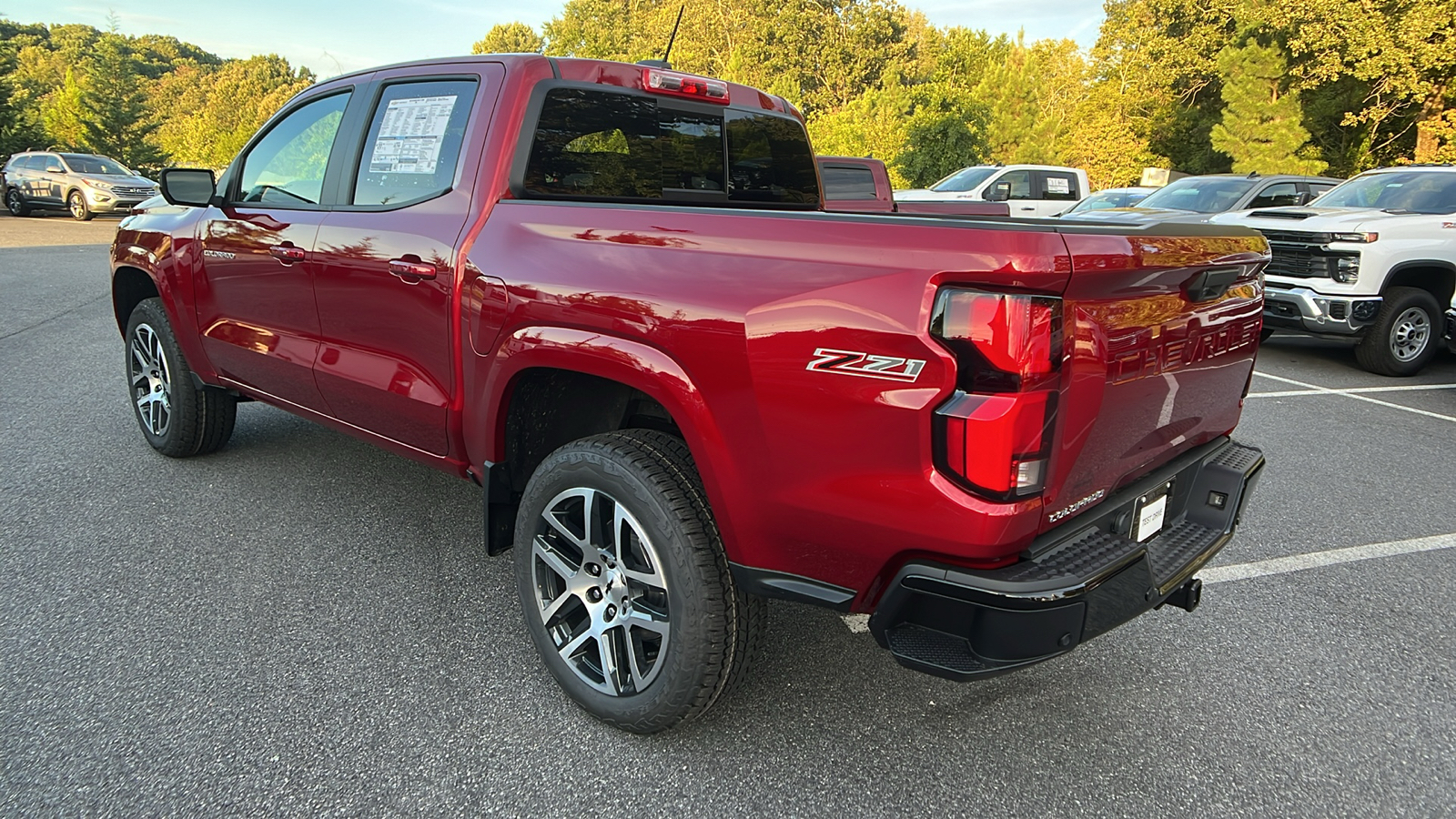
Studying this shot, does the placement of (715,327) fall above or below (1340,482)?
above

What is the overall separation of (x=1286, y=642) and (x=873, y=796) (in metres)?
1.81

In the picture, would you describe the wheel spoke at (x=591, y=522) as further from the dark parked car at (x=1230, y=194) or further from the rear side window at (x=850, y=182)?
the dark parked car at (x=1230, y=194)

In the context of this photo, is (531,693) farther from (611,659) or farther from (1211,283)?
(1211,283)

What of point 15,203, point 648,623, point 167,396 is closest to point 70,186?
point 15,203

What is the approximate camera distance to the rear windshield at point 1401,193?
8219 millimetres

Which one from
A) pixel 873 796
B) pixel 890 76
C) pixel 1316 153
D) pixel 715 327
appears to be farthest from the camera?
pixel 890 76

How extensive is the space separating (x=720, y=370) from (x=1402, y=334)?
866 centimetres

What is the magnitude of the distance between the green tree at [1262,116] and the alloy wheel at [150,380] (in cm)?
3489

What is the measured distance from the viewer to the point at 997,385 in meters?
1.74

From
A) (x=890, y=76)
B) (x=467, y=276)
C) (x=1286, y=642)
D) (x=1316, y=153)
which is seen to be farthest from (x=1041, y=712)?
(x=890, y=76)

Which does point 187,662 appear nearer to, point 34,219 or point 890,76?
point 34,219

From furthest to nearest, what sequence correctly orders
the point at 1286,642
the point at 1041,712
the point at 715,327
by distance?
1. the point at 1286,642
2. the point at 1041,712
3. the point at 715,327

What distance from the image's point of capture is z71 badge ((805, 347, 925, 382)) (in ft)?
5.85

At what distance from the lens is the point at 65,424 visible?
17.0ft
